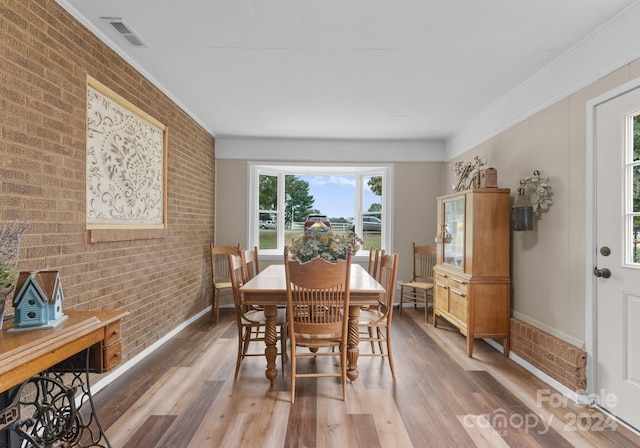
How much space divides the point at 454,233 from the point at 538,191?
1159 millimetres

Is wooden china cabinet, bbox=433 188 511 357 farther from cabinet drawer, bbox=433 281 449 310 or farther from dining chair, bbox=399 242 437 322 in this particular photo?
dining chair, bbox=399 242 437 322

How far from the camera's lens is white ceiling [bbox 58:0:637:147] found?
2213mm

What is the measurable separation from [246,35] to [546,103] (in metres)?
2.46

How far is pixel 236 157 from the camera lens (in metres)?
5.50

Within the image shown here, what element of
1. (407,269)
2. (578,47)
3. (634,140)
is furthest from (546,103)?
(407,269)

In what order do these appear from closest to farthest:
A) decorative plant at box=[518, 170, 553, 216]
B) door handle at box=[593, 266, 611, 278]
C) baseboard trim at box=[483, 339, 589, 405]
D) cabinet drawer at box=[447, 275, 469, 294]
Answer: door handle at box=[593, 266, 611, 278]
baseboard trim at box=[483, 339, 589, 405]
decorative plant at box=[518, 170, 553, 216]
cabinet drawer at box=[447, 275, 469, 294]

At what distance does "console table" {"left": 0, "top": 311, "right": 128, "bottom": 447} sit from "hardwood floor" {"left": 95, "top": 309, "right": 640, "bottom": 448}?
347mm

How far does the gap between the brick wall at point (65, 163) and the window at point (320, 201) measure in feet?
7.26

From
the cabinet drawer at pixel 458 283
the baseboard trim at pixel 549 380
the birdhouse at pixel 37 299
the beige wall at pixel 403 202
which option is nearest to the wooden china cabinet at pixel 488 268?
the cabinet drawer at pixel 458 283

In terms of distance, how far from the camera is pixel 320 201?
6027mm

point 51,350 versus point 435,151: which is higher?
point 435,151

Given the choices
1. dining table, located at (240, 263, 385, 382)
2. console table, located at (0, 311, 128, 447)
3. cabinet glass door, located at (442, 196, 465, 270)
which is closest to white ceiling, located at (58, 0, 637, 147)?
cabinet glass door, located at (442, 196, 465, 270)

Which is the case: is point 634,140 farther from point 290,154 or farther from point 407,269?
point 290,154

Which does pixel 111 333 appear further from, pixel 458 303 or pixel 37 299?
pixel 458 303
